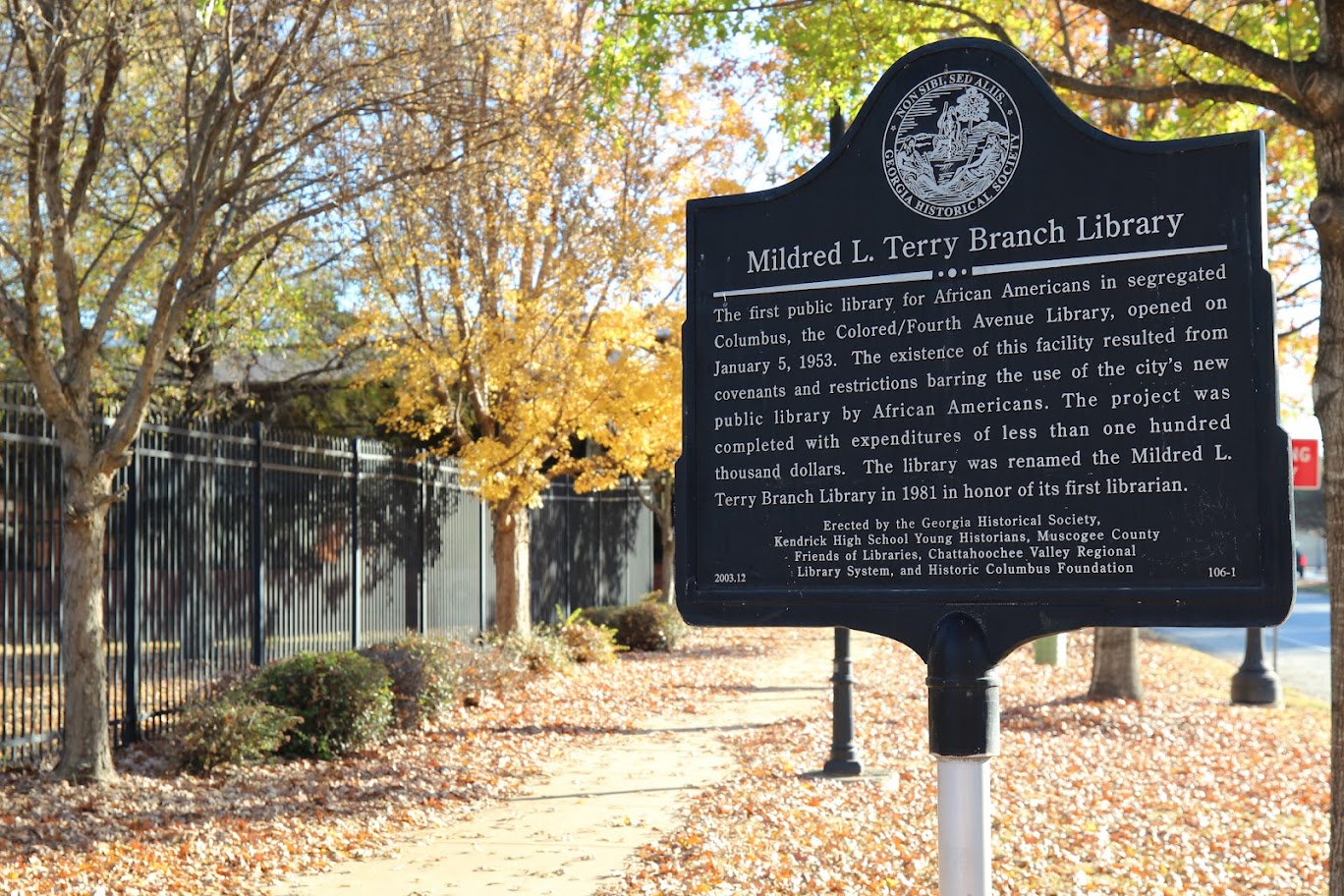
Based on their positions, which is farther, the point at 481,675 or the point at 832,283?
the point at 481,675

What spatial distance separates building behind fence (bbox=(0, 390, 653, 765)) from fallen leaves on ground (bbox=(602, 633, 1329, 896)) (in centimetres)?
500

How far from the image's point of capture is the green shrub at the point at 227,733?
10086 mm

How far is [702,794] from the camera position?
9633mm

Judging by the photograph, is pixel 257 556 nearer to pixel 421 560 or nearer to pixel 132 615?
pixel 132 615

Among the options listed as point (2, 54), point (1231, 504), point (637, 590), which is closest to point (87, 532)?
point (2, 54)

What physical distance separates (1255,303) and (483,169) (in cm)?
812

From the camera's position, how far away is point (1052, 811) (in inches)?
353

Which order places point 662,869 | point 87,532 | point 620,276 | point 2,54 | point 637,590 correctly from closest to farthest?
point 662,869, point 87,532, point 2,54, point 620,276, point 637,590

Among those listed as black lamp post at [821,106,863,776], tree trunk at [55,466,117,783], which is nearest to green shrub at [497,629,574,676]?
black lamp post at [821,106,863,776]

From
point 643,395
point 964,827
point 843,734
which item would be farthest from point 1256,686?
point 964,827

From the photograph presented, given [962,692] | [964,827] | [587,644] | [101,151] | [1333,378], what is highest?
[101,151]

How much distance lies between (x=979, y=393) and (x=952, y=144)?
2.65 ft

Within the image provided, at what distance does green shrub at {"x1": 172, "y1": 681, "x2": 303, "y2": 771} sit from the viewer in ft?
33.1

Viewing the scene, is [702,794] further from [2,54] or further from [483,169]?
[2,54]
